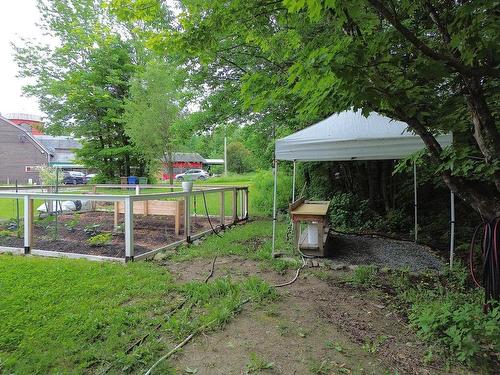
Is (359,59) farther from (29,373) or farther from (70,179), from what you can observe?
(70,179)

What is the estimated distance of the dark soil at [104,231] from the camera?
16.8 ft

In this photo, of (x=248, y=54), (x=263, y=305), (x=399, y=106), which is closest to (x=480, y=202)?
(x=399, y=106)

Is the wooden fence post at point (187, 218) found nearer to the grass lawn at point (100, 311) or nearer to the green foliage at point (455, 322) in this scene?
the grass lawn at point (100, 311)

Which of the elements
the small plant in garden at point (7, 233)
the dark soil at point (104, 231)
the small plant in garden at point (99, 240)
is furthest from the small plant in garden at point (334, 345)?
the small plant in garden at point (7, 233)

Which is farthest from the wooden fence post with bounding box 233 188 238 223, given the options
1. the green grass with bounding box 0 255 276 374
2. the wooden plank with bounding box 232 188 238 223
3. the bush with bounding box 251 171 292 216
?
the green grass with bounding box 0 255 276 374

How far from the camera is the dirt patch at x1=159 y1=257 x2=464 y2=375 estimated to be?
7.11 ft

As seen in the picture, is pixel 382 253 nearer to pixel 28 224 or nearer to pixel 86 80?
pixel 28 224

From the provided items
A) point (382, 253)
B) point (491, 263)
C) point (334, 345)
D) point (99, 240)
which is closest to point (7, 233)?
point (99, 240)

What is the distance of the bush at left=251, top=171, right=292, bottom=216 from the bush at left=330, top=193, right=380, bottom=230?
1839 mm

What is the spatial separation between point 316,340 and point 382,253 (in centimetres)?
311

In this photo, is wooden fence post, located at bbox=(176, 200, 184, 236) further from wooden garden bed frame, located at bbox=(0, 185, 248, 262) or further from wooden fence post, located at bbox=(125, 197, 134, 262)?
wooden fence post, located at bbox=(125, 197, 134, 262)

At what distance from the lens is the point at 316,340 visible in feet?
8.25

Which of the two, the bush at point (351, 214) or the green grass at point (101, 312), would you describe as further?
the bush at point (351, 214)

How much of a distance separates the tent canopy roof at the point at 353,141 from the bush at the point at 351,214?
3228 mm
